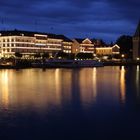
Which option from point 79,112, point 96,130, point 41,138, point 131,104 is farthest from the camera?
point 131,104

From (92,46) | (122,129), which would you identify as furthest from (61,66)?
(122,129)

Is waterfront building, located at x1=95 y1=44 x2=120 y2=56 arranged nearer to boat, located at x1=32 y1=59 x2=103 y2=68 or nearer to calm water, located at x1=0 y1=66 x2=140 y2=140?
boat, located at x1=32 y1=59 x2=103 y2=68

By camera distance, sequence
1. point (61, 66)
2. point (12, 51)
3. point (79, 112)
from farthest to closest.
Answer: point (12, 51), point (61, 66), point (79, 112)

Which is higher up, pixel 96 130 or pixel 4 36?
pixel 4 36

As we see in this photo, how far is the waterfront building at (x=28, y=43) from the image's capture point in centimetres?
7881

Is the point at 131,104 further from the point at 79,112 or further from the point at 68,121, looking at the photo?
the point at 68,121

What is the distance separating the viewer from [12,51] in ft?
259

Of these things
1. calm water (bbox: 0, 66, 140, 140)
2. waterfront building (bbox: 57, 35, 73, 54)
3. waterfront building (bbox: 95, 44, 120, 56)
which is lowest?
calm water (bbox: 0, 66, 140, 140)

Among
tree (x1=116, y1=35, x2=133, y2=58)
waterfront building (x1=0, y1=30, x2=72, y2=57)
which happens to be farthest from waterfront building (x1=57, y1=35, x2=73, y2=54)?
tree (x1=116, y1=35, x2=133, y2=58)

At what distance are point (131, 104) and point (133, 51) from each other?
66890mm

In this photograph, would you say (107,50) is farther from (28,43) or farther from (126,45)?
(28,43)

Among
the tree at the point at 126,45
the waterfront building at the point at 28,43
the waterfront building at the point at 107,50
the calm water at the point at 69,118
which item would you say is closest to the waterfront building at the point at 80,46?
the waterfront building at the point at 28,43

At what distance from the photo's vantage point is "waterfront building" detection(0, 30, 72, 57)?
78.8m

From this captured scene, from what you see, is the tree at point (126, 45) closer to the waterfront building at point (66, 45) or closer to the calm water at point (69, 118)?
the waterfront building at point (66, 45)
